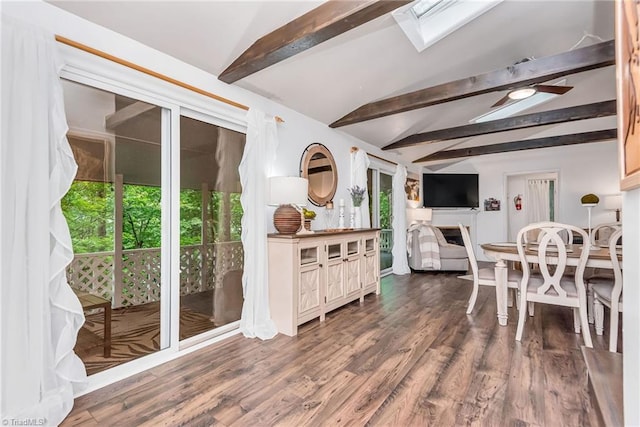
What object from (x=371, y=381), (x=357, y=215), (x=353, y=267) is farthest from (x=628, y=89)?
(x=357, y=215)

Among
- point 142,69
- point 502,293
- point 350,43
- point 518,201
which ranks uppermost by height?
point 350,43

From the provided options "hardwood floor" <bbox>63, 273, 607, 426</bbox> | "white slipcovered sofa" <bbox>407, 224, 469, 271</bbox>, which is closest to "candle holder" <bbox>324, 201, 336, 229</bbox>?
"hardwood floor" <bbox>63, 273, 607, 426</bbox>

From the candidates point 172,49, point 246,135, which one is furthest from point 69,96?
point 246,135

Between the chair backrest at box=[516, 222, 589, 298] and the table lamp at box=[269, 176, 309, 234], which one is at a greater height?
the table lamp at box=[269, 176, 309, 234]

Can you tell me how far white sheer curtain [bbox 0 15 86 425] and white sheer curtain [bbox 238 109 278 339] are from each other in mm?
1285

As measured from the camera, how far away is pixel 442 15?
2535mm

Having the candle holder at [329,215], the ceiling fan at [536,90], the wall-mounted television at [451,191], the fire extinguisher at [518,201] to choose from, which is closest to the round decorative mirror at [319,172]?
the candle holder at [329,215]

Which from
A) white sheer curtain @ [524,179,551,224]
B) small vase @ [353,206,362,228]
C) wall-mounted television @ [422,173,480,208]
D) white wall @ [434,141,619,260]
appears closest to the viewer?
small vase @ [353,206,362,228]

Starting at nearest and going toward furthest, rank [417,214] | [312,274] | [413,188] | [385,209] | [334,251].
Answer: [312,274]
[334,251]
[385,209]
[417,214]
[413,188]

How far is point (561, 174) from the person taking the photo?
6.57 metres

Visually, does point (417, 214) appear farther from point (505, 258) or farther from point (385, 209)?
point (505, 258)

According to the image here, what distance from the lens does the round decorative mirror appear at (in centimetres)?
364

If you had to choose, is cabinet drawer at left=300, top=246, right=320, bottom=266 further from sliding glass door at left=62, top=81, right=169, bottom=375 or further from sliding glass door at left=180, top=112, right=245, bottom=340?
sliding glass door at left=62, top=81, right=169, bottom=375

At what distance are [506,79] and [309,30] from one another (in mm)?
2135
